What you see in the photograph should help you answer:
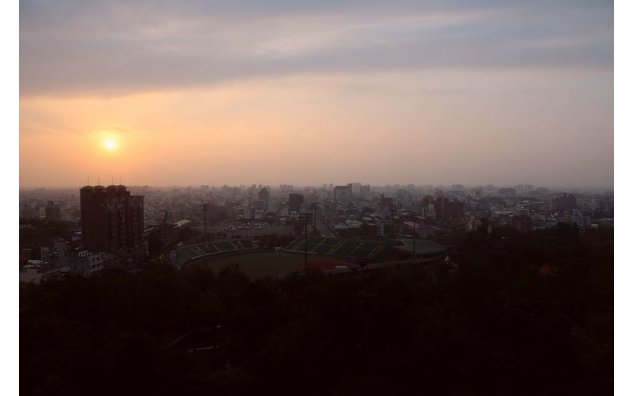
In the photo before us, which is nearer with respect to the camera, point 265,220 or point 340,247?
point 340,247

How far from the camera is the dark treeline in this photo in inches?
101

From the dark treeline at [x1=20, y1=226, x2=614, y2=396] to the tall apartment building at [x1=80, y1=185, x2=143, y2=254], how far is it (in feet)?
5.54

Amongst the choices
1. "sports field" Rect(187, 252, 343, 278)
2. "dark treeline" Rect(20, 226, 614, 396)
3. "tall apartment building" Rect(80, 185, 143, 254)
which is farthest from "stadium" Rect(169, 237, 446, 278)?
"dark treeline" Rect(20, 226, 614, 396)

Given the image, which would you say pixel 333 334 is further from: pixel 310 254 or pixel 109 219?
pixel 310 254

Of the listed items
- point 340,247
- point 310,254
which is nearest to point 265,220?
point 310,254

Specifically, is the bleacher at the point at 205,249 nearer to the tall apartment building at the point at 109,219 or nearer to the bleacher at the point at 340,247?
the tall apartment building at the point at 109,219

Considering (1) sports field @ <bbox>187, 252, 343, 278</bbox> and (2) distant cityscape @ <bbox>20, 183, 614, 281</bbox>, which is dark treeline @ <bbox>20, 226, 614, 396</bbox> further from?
(1) sports field @ <bbox>187, 252, 343, 278</bbox>

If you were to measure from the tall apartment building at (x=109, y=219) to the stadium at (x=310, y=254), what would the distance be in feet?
2.22

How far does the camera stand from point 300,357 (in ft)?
9.07

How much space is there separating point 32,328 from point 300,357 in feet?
5.11

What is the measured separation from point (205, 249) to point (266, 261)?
932 mm

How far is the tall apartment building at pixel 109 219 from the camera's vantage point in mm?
5520

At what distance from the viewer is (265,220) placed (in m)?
10.6

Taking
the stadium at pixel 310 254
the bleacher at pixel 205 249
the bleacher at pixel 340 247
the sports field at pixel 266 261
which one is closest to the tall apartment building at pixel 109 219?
the bleacher at pixel 205 249
